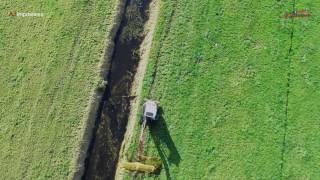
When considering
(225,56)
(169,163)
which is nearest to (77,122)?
(169,163)

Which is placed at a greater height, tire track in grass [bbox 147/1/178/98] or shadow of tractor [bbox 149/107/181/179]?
tire track in grass [bbox 147/1/178/98]

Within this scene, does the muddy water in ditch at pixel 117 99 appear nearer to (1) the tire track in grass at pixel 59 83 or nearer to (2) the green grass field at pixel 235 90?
(2) the green grass field at pixel 235 90

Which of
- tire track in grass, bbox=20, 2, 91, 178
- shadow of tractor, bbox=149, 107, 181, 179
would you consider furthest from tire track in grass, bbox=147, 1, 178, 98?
tire track in grass, bbox=20, 2, 91, 178

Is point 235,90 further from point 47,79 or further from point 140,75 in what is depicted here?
point 47,79

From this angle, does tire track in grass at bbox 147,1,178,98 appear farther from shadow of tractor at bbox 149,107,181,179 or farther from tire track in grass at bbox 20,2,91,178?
tire track in grass at bbox 20,2,91,178

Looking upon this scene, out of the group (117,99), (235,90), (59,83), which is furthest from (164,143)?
(59,83)

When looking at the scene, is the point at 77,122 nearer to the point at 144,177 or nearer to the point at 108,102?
the point at 108,102

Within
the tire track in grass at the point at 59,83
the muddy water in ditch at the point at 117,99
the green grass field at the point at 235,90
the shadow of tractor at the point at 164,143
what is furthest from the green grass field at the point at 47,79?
the shadow of tractor at the point at 164,143
